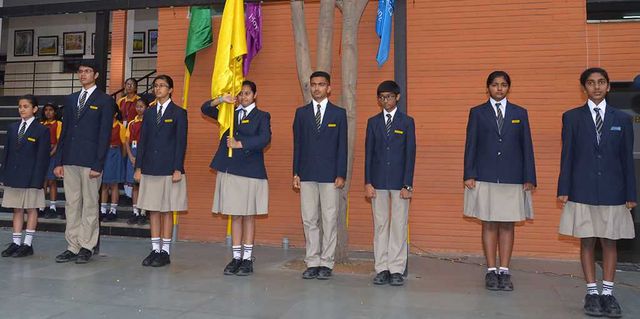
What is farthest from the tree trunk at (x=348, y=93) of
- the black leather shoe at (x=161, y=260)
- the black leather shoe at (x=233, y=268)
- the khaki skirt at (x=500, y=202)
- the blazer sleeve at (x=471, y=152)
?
the black leather shoe at (x=161, y=260)

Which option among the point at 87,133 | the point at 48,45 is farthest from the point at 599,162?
the point at 48,45

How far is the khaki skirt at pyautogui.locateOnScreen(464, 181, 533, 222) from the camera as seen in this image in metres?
4.53

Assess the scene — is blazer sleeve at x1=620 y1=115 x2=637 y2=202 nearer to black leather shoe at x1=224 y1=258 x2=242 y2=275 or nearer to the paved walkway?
the paved walkway

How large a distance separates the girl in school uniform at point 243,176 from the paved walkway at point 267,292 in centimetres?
35

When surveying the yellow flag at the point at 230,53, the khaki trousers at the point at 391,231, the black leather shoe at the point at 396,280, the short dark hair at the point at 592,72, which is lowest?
the black leather shoe at the point at 396,280

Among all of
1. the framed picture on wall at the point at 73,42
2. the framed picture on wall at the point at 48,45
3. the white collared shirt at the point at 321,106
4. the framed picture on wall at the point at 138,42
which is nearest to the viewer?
the white collared shirt at the point at 321,106

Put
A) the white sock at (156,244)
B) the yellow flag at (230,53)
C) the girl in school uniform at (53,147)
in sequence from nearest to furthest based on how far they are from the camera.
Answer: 1. the white sock at (156,244)
2. the yellow flag at (230,53)
3. the girl in school uniform at (53,147)

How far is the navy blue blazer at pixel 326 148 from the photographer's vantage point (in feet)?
16.1

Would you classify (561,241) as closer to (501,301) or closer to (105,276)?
(501,301)

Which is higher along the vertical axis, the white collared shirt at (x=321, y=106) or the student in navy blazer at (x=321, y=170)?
the white collared shirt at (x=321, y=106)

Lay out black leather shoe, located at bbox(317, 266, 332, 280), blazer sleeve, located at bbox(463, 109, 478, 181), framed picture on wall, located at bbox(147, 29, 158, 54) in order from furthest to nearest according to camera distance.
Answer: framed picture on wall, located at bbox(147, 29, 158, 54) < black leather shoe, located at bbox(317, 266, 332, 280) < blazer sleeve, located at bbox(463, 109, 478, 181)

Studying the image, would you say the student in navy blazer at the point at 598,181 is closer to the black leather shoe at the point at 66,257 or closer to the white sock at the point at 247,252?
the white sock at the point at 247,252

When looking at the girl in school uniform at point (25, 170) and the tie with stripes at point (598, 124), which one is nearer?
the tie with stripes at point (598, 124)

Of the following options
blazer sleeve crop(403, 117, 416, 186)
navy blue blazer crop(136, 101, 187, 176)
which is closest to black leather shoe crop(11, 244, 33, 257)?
navy blue blazer crop(136, 101, 187, 176)
